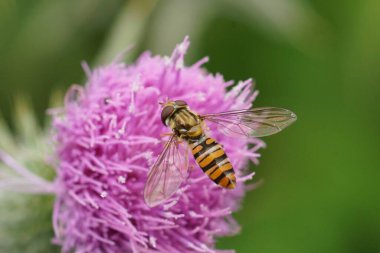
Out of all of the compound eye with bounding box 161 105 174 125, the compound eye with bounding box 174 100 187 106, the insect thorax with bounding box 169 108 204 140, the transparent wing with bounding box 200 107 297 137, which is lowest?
the transparent wing with bounding box 200 107 297 137

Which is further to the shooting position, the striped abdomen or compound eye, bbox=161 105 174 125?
compound eye, bbox=161 105 174 125

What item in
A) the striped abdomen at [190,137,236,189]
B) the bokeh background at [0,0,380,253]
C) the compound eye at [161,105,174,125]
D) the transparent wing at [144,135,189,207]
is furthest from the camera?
the bokeh background at [0,0,380,253]

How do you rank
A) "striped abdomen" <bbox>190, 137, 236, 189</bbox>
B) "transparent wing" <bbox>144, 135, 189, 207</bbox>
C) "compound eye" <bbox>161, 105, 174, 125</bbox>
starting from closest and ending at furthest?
"transparent wing" <bbox>144, 135, 189, 207</bbox>
"striped abdomen" <bbox>190, 137, 236, 189</bbox>
"compound eye" <bbox>161, 105, 174, 125</bbox>

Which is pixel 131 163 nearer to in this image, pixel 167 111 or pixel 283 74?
pixel 167 111

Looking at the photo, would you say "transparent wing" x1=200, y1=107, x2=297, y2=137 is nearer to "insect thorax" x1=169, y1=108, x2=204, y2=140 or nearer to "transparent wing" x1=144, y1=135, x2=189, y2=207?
"insect thorax" x1=169, y1=108, x2=204, y2=140

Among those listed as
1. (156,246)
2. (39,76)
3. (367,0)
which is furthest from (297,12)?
(156,246)

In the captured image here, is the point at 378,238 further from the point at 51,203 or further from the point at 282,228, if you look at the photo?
the point at 51,203

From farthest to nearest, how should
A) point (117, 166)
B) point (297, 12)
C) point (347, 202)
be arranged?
point (347, 202), point (297, 12), point (117, 166)

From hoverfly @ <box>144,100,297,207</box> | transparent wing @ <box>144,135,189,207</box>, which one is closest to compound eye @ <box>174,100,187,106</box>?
hoverfly @ <box>144,100,297,207</box>
